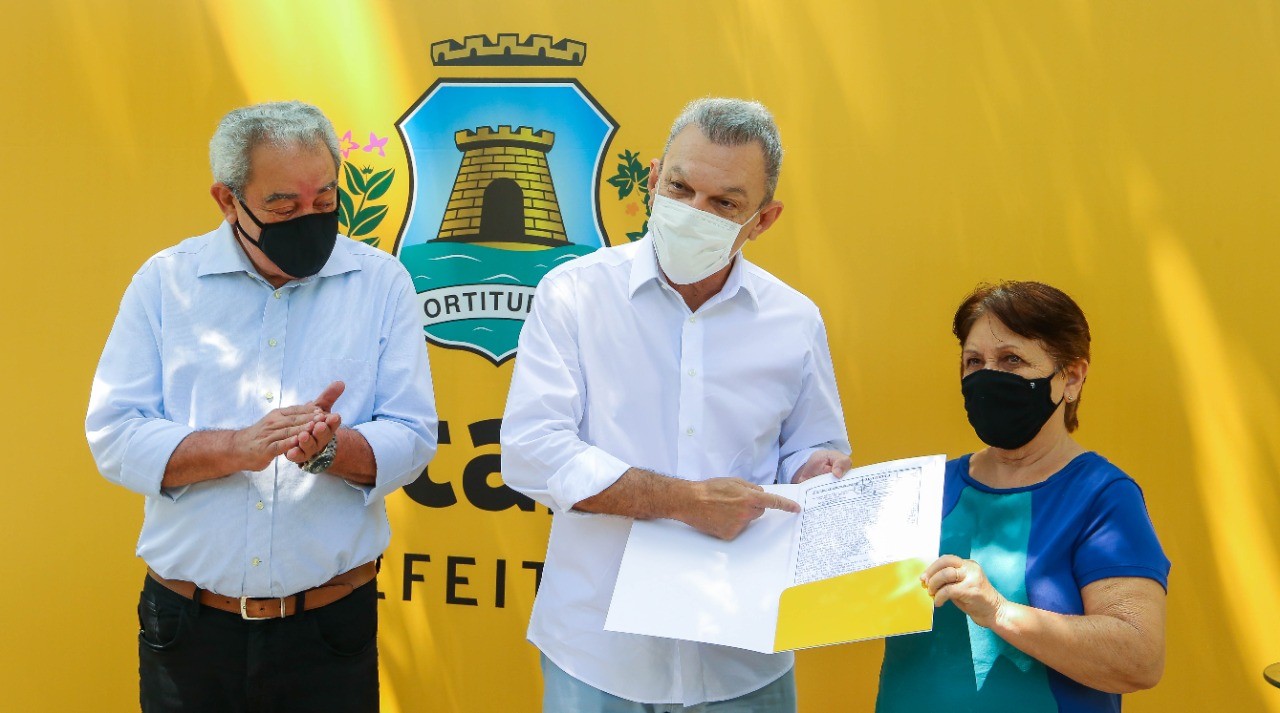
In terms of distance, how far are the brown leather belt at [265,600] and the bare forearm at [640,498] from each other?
71 cm

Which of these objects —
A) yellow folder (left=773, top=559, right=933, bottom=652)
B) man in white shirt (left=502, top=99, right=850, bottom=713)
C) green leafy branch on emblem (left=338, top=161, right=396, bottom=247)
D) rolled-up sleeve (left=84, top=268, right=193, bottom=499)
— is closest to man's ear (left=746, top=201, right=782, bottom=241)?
man in white shirt (left=502, top=99, right=850, bottom=713)

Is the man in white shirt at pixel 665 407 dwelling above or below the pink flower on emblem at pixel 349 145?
below

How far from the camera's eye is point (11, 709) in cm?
387

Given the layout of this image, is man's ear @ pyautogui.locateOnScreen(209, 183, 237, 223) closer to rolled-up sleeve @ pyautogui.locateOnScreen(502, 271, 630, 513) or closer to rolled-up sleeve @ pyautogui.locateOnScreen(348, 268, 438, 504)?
rolled-up sleeve @ pyautogui.locateOnScreen(348, 268, 438, 504)

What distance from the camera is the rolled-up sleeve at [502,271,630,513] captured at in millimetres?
2135

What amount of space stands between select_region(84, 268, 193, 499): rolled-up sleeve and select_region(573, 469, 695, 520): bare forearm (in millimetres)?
922

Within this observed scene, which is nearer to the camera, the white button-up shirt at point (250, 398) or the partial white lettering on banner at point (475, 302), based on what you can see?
the white button-up shirt at point (250, 398)

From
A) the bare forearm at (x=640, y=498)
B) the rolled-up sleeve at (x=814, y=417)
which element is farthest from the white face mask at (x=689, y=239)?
the bare forearm at (x=640, y=498)

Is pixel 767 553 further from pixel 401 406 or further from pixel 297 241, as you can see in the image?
pixel 297 241

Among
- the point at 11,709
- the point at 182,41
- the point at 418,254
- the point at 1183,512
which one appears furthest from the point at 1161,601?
the point at 11,709

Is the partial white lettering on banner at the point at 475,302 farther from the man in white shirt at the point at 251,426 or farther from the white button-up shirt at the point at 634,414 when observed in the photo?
the white button-up shirt at the point at 634,414

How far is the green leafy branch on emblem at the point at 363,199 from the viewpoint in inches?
142

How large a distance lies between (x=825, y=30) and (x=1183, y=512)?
1688mm

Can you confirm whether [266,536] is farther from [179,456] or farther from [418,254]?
[418,254]
